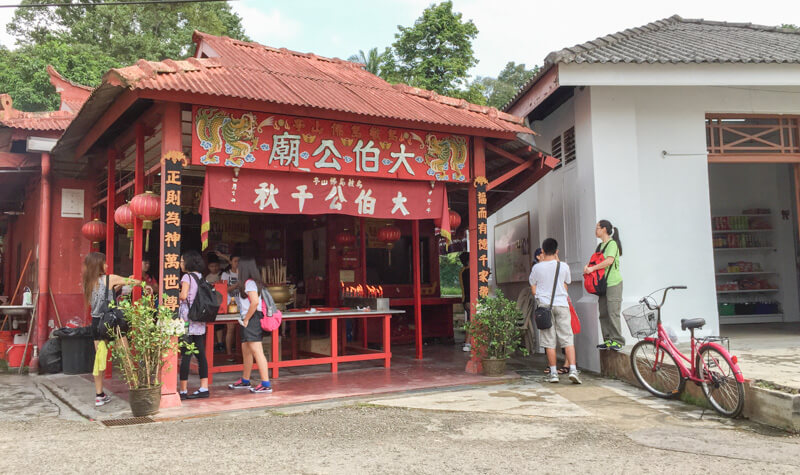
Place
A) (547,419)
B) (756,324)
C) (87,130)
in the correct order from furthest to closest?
(756,324) → (87,130) → (547,419)

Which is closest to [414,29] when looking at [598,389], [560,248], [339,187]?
[560,248]

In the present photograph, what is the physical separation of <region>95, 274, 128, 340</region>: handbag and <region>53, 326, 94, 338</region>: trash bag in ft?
10.0

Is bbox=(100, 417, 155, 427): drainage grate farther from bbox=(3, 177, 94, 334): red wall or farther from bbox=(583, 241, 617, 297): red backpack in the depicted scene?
bbox=(583, 241, 617, 297): red backpack

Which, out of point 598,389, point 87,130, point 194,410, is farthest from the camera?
point 87,130

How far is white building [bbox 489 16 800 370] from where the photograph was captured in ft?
27.8

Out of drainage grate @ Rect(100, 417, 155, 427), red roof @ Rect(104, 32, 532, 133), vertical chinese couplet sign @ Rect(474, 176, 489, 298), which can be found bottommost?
drainage grate @ Rect(100, 417, 155, 427)

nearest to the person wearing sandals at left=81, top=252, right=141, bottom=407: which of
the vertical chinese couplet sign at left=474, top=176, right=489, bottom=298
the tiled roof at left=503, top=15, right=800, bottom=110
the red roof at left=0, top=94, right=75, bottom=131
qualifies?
the red roof at left=0, top=94, right=75, bottom=131

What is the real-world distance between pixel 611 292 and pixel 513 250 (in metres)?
4.48

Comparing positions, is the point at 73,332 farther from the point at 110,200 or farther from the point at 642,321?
the point at 642,321

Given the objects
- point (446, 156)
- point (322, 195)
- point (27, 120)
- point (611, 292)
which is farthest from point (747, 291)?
point (27, 120)

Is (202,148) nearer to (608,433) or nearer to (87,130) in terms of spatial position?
(87,130)

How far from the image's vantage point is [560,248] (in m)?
10.0

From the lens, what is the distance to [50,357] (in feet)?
30.8

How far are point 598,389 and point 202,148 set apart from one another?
5.20 metres
